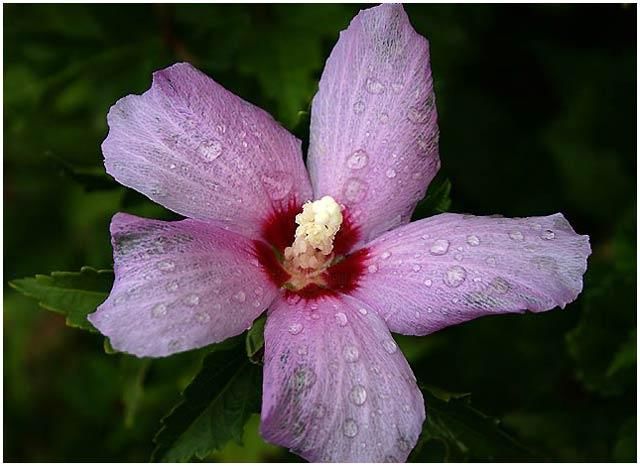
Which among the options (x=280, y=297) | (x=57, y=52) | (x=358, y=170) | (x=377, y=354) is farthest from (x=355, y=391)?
(x=57, y=52)

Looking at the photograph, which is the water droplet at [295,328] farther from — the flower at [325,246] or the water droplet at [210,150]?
the water droplet at [210,150]

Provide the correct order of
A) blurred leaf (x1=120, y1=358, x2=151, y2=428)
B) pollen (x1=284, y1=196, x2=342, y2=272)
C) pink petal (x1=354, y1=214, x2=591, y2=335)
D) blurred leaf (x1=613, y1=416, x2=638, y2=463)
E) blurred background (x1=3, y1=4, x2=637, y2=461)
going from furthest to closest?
blurred background (x1=3, y1=4, x2=637, y2=461)
blurred leaf (x1=613, y1=416, x2=638, y2=463)
blurred leaf (x1=120, y1=358, x2=151, y2=428)
pollen (x1=284, y1=196, x2=342, y2=272)
pink petal (x1=354, y1=214, x2=591, y2=335)

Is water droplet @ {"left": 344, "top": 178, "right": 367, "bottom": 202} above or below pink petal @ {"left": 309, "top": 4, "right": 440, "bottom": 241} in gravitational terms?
below

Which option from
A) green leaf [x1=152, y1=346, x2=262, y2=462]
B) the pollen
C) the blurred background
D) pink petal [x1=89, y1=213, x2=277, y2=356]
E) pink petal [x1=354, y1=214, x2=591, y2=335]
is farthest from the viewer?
the blurred background

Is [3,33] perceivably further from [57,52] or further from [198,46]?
[198,46]

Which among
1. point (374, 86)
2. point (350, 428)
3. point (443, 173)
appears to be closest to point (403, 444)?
point (350, 428)

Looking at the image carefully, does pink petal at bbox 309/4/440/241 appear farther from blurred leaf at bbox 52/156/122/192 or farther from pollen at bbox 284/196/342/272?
blurred leaf at bbox 52/156/122/192

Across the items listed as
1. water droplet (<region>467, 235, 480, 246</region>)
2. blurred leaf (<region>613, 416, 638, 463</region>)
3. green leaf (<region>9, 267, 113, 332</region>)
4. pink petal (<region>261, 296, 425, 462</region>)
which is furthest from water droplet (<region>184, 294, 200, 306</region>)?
blurred leaf (<region>613, 416, 638, 463</region>)
